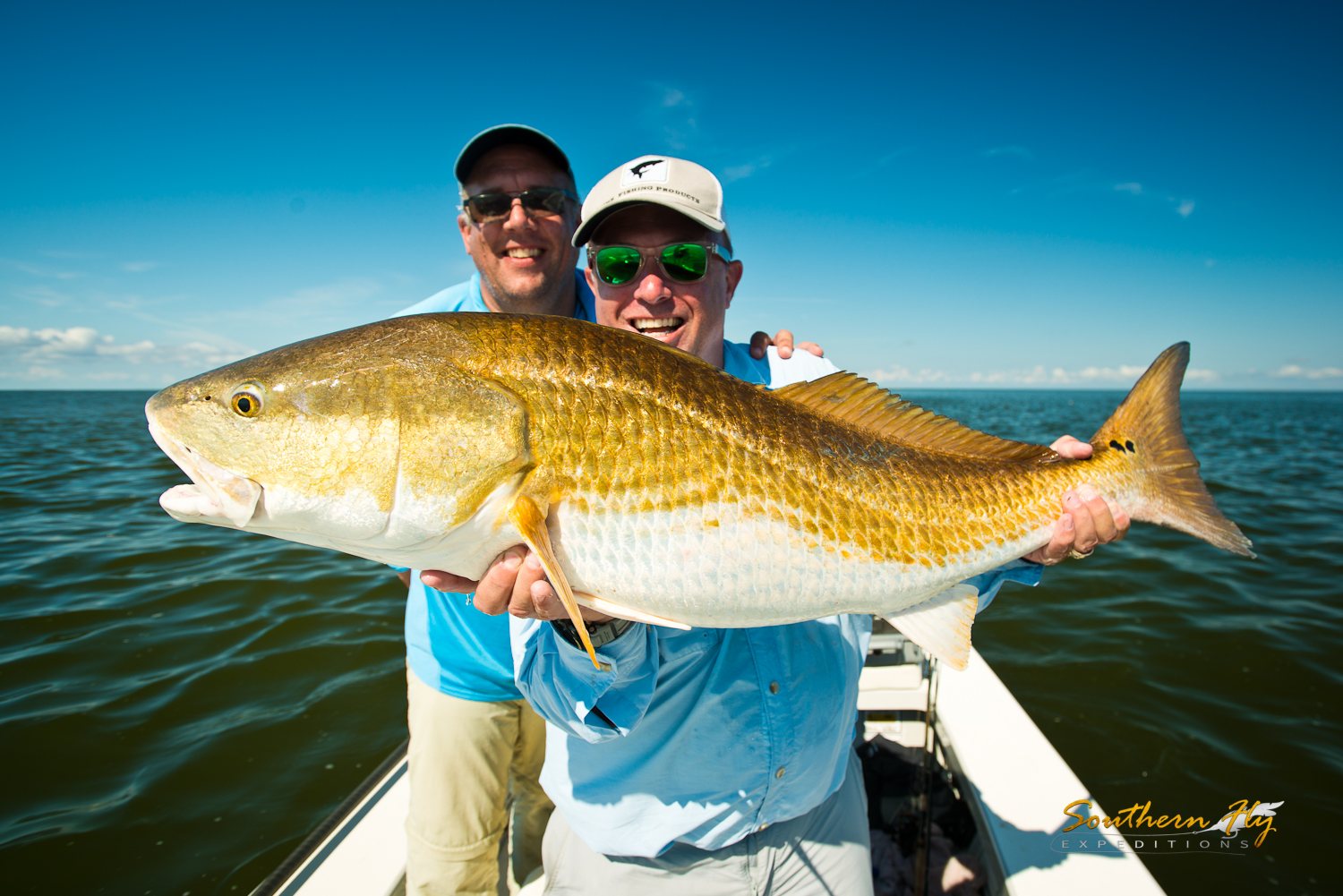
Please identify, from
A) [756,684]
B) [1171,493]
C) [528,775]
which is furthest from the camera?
[528,775]

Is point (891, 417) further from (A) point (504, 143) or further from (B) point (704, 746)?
(A) point (504, 143)

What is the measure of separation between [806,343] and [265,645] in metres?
7.08

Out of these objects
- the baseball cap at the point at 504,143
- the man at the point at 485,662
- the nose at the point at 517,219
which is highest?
the baseball cap at the point at 504,143

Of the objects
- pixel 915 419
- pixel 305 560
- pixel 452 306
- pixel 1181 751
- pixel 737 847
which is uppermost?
pixel 452 306

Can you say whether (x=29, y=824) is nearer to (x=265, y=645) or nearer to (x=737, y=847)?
(x=265, y=645)

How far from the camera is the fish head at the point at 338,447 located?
1.57 meters

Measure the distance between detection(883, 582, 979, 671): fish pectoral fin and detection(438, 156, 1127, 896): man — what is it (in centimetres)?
24

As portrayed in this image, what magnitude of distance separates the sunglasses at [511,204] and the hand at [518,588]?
2728mm

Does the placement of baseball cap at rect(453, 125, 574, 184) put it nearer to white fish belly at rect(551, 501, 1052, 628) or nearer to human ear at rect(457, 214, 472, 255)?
human ear at rect(457, 214, 472, 255)

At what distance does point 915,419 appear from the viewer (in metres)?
2.20

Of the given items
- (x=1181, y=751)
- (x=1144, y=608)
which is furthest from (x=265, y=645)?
(x=1144, y=608)

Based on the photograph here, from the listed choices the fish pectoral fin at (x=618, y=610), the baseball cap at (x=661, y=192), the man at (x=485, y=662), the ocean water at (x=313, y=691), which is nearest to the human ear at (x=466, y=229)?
the man at (x=485, y=662)

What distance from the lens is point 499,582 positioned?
1712 millimetres

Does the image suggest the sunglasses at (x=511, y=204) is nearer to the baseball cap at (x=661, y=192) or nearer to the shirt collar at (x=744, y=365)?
the baseball cap at (x=661, y=192)
